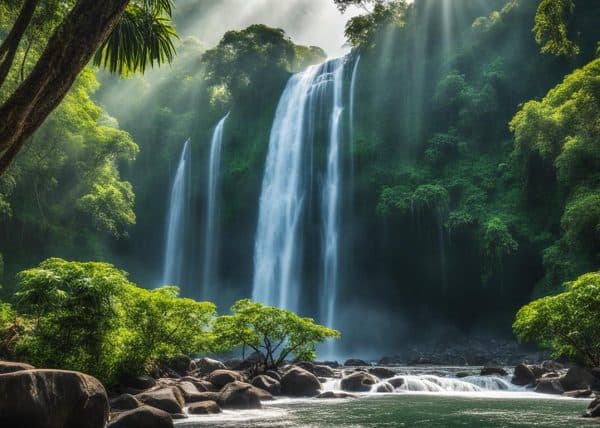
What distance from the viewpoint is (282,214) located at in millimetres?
35375

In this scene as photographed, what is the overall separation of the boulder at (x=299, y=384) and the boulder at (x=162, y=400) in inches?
193

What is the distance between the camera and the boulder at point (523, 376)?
58.3ft

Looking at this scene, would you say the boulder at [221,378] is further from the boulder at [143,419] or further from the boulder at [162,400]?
the boulder at [143,419]

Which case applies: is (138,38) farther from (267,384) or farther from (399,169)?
(399,169)

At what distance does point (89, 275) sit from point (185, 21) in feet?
247

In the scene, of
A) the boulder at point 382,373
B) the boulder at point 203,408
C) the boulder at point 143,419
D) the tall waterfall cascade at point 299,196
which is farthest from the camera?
the tall waterfall cascade at point 299,196

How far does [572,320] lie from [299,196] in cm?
2277

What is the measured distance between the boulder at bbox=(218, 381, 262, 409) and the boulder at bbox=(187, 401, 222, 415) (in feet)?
2.54

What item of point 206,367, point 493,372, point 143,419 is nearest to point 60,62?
point 143,419

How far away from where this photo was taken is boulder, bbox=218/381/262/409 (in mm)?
12734

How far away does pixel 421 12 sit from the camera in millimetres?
39188

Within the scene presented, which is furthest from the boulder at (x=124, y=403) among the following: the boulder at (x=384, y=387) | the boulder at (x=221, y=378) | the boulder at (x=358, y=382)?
the boulder at (x=384, y=387)

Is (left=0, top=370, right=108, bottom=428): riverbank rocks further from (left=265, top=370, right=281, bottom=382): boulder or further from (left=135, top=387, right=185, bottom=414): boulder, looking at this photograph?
(left=265, top=370, right=281, bottom=382): boulder

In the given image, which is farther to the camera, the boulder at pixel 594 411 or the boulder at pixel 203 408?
the boulder at pixel 203 408
